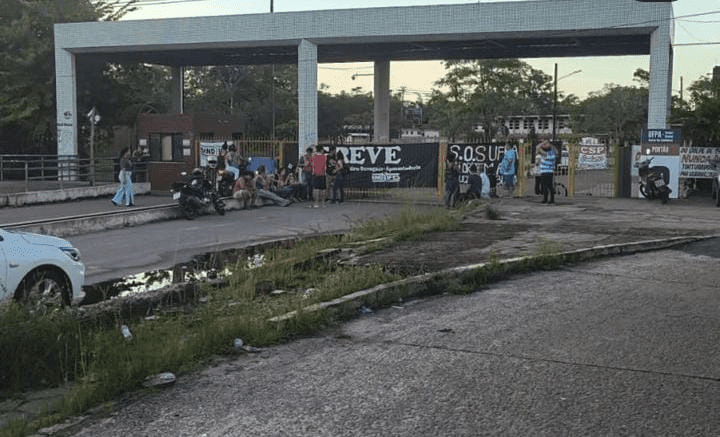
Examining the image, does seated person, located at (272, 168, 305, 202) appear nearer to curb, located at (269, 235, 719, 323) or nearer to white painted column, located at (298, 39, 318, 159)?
white painted column, located at (298, 39, 318, 159)

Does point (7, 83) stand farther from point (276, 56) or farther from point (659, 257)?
point (659, 257)

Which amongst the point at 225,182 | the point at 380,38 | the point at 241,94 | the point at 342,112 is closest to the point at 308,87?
the point at 380,38

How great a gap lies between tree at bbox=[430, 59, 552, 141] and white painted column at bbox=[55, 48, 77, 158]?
108 feet

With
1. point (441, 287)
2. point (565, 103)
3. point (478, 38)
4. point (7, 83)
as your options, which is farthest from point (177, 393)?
point (565, 103)

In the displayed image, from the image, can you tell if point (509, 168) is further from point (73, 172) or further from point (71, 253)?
point (73, 172)

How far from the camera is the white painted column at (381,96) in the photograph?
122ft

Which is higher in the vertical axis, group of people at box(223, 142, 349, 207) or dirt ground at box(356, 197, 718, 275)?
group of people at box(223, 142, 349, 207)

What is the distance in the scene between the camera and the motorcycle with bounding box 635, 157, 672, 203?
67.9ft

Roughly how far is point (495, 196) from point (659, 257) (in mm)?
11723

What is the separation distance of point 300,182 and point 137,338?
17.9 meters

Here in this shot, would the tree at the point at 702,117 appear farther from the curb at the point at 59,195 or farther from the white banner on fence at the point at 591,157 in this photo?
the curb at the point at 59,195

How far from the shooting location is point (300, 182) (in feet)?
77.9

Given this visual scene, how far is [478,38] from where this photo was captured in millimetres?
27531

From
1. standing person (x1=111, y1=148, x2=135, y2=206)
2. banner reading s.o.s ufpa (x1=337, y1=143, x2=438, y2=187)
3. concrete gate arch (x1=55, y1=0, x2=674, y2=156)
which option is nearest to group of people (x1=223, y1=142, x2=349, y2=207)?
banner reading s.o.s ufpa (x1=337, y1=143, x2=438, y2=187)
